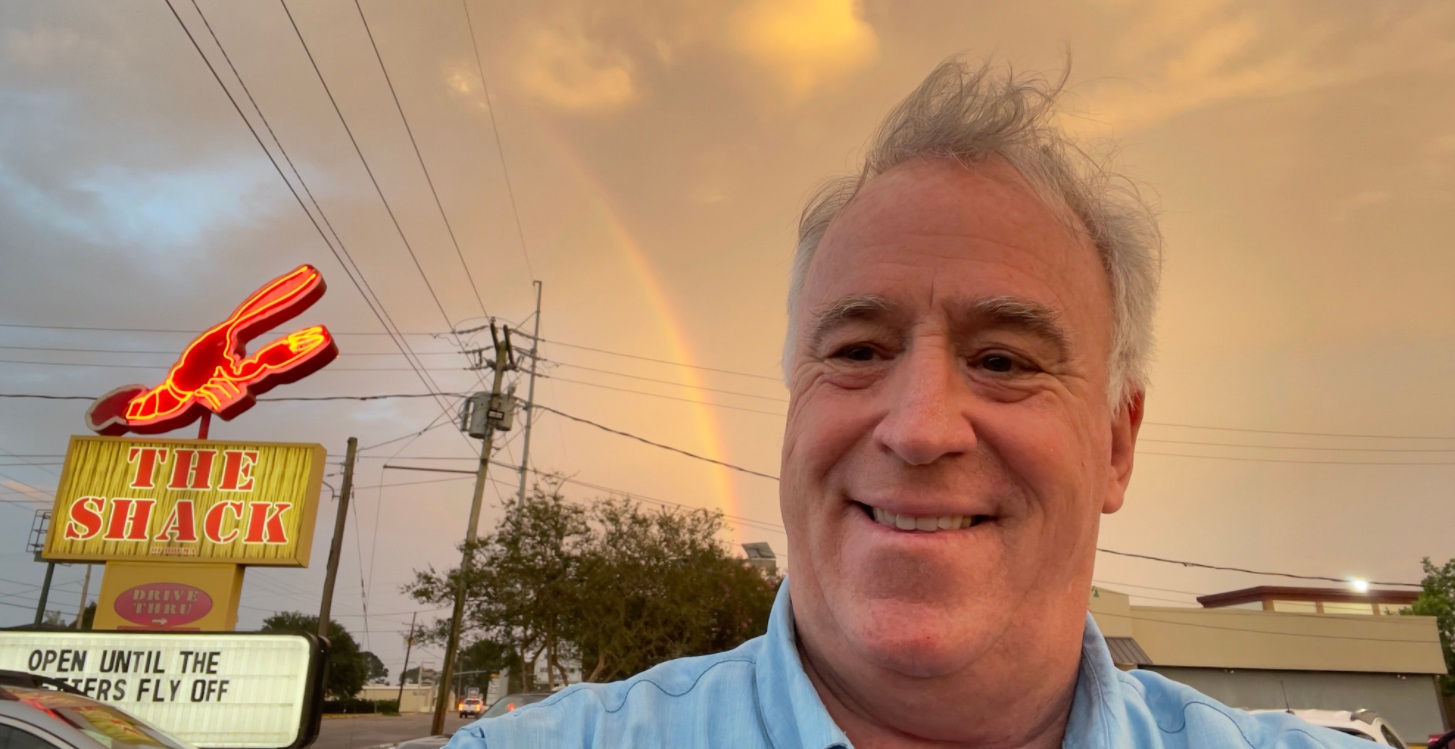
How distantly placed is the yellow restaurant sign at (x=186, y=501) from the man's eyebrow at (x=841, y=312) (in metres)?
18.1

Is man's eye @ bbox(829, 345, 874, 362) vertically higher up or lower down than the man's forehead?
lower down

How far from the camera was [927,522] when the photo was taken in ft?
4.64

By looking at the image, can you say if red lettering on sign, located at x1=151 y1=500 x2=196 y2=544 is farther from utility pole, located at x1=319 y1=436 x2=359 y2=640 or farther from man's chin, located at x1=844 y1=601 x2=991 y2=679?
man's chin, located at x1=844 y1=601 x2=991 y2=679

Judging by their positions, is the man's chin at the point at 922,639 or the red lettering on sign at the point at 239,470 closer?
the man's chin at the point at 922,639

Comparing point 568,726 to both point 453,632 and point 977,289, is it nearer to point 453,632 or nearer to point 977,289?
point 977,289

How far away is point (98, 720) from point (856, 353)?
12.8 feet

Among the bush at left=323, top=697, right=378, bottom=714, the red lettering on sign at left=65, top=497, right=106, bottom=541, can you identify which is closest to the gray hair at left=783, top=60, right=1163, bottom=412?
the red lettering on sign at left=65, top=497, right=106, bottom=541

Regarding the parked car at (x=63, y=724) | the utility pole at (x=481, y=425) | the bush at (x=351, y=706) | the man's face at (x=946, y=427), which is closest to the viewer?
the man's face at (x=946, y=427)

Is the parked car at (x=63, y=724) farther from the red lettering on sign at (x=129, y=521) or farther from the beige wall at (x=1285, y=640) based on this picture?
the beige wall at (x=1285, y=640)

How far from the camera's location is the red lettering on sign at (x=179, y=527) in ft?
56.5

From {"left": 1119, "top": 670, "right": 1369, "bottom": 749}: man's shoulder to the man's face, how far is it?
236mm

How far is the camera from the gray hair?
1.71 metres

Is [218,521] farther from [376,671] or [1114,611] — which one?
[376,671]

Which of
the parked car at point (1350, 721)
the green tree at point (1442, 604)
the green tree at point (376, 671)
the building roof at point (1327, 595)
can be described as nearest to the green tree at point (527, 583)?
the parked car at point (1350, 721)
